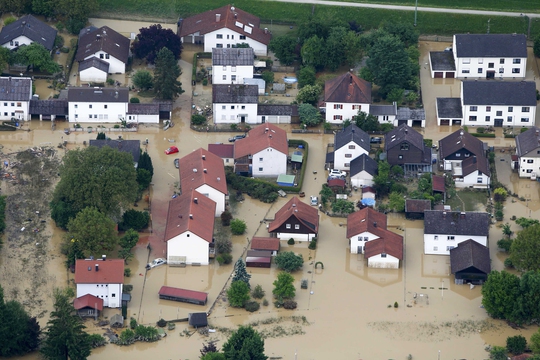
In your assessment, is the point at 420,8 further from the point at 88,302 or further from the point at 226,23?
the point at 88,302

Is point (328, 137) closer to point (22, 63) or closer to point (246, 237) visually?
point (246, 237)

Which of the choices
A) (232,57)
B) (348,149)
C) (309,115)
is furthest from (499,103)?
(232,57)

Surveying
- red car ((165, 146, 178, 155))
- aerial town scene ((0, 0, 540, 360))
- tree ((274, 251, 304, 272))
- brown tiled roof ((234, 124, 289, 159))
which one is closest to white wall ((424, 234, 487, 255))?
aerial town scene ((0, 0, 540, 360))

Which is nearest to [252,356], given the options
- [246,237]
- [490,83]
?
[246,237]

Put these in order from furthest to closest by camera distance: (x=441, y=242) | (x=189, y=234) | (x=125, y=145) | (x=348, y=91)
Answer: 1. (x=348, y=91)
2. (x=125, y=145)
3. (x=441, y=242)
4. (x=189, y=234)

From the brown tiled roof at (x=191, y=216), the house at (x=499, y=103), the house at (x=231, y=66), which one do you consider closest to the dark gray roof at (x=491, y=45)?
the house at (x=499, y=103)

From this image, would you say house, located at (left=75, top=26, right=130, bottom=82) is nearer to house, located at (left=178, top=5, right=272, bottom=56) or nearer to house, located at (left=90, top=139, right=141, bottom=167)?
house, located at (left=178, top=5, right=272, bottom=56)

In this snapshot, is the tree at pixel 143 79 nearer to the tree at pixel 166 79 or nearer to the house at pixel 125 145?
the tree at pixel 166 79

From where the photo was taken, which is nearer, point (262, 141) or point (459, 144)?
point (262, 141)
